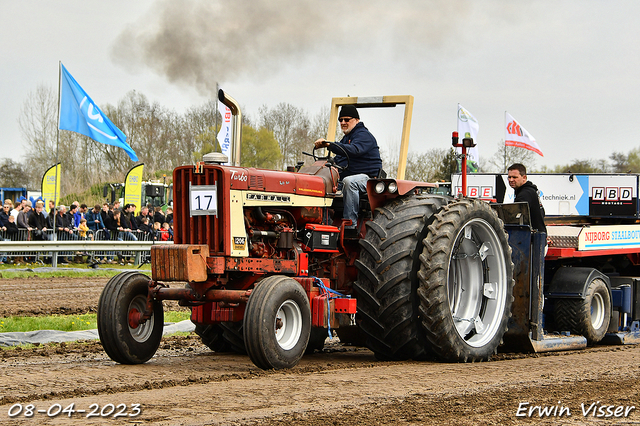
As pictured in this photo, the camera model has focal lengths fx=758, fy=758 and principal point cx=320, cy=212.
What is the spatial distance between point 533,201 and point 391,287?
3080mm

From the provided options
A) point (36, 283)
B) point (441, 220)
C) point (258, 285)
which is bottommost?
point (36, 283)

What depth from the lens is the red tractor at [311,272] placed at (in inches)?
249

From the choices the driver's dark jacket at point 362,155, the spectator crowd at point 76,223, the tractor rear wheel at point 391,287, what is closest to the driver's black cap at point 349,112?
the driver's dark jacket at point 362,155

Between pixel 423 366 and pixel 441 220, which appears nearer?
pixel 423 366

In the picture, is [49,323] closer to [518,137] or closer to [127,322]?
[127,322]

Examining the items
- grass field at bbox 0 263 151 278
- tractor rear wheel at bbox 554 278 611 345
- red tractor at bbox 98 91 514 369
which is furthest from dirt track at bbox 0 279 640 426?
grass field at bbox 0 263 151 278

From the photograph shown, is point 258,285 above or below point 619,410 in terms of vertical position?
above

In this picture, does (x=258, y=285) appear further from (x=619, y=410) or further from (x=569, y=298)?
(x=569, y=298)

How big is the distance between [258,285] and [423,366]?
1.74m

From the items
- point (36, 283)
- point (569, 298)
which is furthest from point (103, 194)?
point (569, 298)

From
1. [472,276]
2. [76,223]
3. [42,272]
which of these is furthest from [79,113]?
[472,276]

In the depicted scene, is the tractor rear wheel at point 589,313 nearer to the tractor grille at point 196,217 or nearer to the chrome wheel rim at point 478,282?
the chrome wheel rim at point 478,282

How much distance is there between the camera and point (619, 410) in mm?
4941

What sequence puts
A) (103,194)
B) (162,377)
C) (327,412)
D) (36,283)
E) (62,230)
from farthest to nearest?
(103,194) < (62,230) < (36,283) < (162,377) < (327,412)
